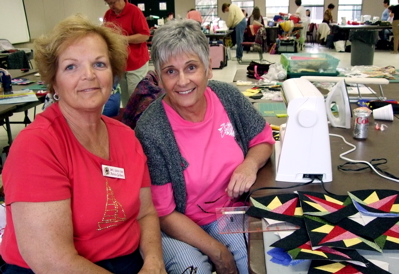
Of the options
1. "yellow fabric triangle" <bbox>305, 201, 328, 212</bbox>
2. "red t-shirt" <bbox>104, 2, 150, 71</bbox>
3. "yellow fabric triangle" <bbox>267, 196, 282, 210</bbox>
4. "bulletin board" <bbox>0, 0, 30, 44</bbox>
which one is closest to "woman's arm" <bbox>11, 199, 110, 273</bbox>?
"yellow fabric triangle" <bbox>267, 196, 282, 210</bbox>

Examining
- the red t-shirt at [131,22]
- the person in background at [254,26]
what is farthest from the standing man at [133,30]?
the person in background at [254,26]

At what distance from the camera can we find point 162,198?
4.50 feet

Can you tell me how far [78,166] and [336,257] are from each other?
0.72m

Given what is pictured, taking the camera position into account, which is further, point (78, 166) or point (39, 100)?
point (39, 100)

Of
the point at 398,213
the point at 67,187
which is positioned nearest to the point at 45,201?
the point at 67,187

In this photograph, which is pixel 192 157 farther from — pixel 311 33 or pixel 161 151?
pixel 311 33

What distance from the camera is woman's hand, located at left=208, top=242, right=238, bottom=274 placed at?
132cm

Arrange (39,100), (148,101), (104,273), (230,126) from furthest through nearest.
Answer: (39,100) < (148,101) < (230,126) < (104,273)

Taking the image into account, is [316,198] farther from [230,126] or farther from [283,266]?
[230,126]

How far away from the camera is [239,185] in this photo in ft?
4.31

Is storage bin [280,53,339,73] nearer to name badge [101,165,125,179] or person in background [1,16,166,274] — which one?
person in background [1,16,166,274]

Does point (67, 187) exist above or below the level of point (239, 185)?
above

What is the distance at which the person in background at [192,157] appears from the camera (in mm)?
1329

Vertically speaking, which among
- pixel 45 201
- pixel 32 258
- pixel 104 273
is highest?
pixel 45 201
